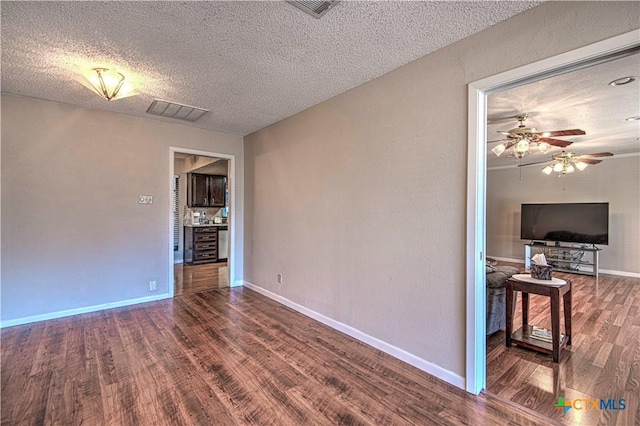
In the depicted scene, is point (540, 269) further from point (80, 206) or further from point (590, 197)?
point (590, 197)

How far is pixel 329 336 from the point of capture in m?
2.95

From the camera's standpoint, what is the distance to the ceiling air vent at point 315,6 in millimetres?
1747

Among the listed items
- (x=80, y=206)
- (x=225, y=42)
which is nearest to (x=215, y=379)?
(x=225, y=42)

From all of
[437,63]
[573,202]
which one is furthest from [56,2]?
[573,202]

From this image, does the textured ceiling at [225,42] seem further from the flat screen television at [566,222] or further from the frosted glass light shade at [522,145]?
the flat screen television at [566,222]

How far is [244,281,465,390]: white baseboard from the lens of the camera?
2.16 metres

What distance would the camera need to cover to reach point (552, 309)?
2.43 m

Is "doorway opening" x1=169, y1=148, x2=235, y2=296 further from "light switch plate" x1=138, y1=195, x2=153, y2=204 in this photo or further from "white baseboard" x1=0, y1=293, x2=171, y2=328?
"light switch plate" x1=138, y1=195, x2=153, y2=204

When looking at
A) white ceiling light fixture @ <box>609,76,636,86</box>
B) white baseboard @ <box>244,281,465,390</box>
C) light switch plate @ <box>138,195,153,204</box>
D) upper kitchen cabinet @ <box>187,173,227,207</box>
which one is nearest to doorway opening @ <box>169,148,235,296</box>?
upper kitchen cabinet @ <box>187,173,227,207</box>

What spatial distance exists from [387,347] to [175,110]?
3566 mm

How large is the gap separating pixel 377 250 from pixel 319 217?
922 mm

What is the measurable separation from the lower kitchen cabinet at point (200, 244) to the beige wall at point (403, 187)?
3.65 m

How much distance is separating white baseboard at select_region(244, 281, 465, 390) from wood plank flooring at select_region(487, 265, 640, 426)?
9.9 inches

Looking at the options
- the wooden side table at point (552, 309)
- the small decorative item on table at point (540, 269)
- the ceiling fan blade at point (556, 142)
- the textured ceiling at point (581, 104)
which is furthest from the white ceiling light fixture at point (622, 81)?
the wooden side table at point (552, 309)
